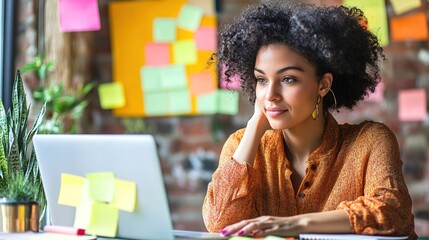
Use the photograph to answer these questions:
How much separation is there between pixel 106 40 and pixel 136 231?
7.26ft

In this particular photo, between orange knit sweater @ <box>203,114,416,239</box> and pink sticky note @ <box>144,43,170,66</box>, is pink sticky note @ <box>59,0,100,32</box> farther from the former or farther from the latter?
orange knit sweater @ <box>203,114,416,239</box>

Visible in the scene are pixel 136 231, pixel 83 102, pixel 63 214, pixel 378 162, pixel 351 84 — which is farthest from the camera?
pixel 83 102

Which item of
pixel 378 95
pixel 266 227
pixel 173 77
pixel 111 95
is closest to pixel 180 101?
pixel 173 77

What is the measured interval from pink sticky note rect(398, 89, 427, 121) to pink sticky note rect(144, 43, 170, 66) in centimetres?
106

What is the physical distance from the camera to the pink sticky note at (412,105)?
3514 millimetres

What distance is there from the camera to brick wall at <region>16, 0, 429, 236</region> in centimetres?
354

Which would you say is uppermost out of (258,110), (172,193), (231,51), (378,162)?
(231,51)

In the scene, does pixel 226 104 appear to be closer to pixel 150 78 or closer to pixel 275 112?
pixel 150 78

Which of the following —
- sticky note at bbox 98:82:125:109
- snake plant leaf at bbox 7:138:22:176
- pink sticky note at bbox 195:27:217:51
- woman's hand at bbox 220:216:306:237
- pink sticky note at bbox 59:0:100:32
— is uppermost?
pink sticky note at bbox 59:0:100:32

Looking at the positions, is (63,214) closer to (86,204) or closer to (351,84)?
(86,204)

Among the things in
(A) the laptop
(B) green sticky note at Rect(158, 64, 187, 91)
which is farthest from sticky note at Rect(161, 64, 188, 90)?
(A) the laptop

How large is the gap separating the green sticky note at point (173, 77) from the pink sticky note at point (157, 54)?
0.04 metres

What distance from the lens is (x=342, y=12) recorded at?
87.3 inches

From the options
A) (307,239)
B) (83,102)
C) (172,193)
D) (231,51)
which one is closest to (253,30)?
(231,51)
